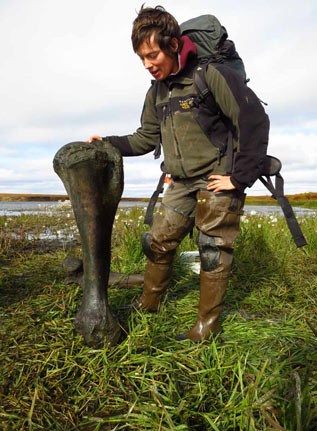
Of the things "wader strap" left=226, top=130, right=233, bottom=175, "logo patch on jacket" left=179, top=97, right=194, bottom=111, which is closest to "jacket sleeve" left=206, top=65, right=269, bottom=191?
"wader strap" left=226, top=130, right=233, bottom=175

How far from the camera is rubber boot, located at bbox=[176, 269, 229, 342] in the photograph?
2.83 meters

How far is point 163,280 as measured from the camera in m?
3.39

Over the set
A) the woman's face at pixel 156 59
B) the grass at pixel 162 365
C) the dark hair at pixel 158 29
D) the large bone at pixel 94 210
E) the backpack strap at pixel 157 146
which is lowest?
the grass at pixel 162 365

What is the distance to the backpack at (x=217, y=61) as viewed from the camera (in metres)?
2.78

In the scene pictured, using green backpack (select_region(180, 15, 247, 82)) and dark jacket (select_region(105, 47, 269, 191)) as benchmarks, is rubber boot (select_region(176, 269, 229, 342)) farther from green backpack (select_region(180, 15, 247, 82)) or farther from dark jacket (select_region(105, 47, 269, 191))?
green backpack (select_region(180, 15, 247, 82))

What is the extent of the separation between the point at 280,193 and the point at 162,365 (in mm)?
1819

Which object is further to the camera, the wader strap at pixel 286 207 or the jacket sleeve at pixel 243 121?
the wader strap at pixel 286 207

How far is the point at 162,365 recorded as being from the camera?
2141 mm

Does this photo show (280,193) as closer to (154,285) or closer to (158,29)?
(154,285)

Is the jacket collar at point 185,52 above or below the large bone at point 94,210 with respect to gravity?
above

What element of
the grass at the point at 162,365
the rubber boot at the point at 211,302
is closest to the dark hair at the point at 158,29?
the rubber boot at the point at 211,302

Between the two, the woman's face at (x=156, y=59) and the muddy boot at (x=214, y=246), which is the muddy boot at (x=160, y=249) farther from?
the woman's face at (x=156, y=59)

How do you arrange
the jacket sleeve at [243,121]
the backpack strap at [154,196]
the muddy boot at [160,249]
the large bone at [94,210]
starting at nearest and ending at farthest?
1. the large bone at [94,210]
2. the jacket sleeve at [243,121]
3. the muddy boot at [160,249]
4. the backpack strap at [154,196]

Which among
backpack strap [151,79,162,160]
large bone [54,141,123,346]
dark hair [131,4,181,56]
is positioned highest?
dark hair [131,4,181,56]
